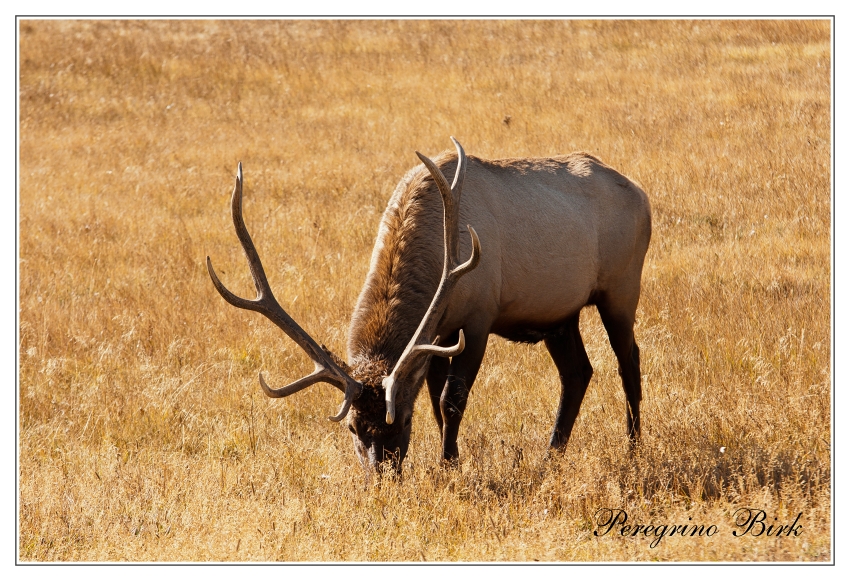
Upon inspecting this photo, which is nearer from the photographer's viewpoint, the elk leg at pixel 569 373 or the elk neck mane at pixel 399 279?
the elk neck mane at pixel 399 279

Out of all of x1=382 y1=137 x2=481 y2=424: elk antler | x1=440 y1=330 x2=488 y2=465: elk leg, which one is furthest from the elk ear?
x1=440 y1=330 x2=488 y2=465: elk leg

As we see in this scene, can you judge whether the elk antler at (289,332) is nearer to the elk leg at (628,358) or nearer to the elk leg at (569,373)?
the elk leg at (569,373)

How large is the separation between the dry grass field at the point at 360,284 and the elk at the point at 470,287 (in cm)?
43

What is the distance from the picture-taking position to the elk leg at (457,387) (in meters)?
6.10

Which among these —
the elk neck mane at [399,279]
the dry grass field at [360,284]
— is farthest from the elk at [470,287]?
the dry grass field at [360,284]

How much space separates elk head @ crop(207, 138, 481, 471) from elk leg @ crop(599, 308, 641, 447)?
197 cm

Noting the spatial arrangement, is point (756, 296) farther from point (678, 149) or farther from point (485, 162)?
point (678, 149)

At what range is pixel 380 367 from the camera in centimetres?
550

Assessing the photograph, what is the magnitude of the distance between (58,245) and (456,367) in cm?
734

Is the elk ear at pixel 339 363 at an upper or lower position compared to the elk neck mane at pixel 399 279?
lower

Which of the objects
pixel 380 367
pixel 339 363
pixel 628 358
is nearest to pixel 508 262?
pixel 628 358

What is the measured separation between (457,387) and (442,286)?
908mm

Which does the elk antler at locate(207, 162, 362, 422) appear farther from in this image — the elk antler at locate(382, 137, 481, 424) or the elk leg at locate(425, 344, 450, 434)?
the elk leg at locate(425, 344, 450, 434)

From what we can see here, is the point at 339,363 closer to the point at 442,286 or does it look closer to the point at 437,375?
the point at 442,286
